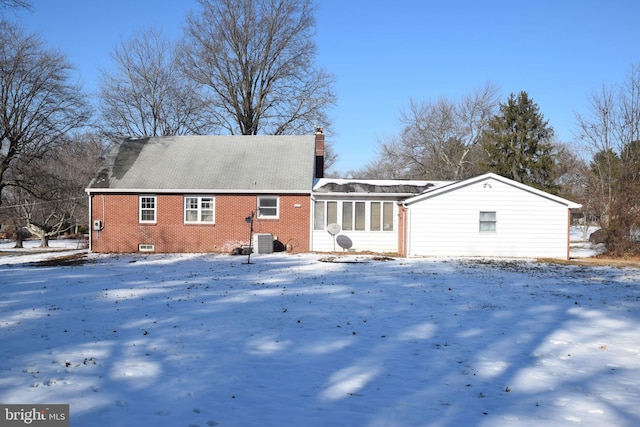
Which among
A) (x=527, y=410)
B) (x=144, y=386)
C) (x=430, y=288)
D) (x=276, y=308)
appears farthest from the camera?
(x=430, y=288)

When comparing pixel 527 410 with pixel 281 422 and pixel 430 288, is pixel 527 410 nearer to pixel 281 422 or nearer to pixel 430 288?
pixel 281 422

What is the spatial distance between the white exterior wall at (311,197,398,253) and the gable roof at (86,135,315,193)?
2.13 meters

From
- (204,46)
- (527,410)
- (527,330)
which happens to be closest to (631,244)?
(527,330)

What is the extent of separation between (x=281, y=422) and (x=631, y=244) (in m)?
23.0

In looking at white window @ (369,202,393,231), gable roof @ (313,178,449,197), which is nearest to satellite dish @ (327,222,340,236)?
gable roof @ (313,178,449,197)

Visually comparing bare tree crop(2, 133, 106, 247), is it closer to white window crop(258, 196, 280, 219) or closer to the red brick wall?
the red brick wall

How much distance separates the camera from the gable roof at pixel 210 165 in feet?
77.3

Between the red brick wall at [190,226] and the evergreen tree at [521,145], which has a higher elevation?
the evergreen tree at [521,145]

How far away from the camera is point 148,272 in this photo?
615 inches

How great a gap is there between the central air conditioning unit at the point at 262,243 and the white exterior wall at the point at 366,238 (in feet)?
7.01
